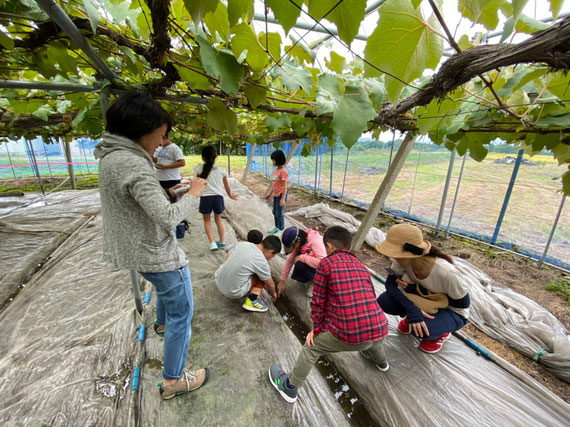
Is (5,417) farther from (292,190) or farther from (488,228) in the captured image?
(292,190)

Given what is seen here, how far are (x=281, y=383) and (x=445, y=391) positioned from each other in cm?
113

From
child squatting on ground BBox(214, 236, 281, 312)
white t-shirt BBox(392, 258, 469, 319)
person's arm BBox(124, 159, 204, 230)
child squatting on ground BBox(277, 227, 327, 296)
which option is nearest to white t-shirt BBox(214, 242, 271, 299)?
child squatting on ground BBox(214, 236, 281, 312)

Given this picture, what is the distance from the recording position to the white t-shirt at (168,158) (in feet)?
9.58

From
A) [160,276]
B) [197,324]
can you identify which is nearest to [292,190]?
[197,324]

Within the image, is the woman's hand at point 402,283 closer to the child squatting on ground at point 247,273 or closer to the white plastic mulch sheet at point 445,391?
the white plastic mulch sheet at point 445,391

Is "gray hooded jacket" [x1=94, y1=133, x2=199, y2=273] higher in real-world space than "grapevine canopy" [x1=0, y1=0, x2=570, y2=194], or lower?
lower

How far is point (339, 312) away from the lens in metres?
1.38

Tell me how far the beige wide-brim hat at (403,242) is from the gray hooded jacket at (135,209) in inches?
52.2

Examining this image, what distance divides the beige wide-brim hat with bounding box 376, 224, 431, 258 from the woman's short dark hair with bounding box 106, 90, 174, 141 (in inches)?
60.3

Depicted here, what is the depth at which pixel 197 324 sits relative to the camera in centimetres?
209

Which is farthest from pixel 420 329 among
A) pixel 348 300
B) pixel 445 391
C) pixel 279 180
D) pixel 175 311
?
pixel 279 180

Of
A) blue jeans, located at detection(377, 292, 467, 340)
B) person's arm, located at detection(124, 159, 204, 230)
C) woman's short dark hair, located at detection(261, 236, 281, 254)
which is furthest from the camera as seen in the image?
woman's short dark hair, located at detection(261, 236, 281, 254)

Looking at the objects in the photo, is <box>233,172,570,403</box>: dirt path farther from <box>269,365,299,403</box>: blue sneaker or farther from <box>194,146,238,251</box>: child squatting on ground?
<box>194,146,238,251</box>: child squatting on ground

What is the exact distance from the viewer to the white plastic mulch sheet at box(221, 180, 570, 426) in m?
1.45
